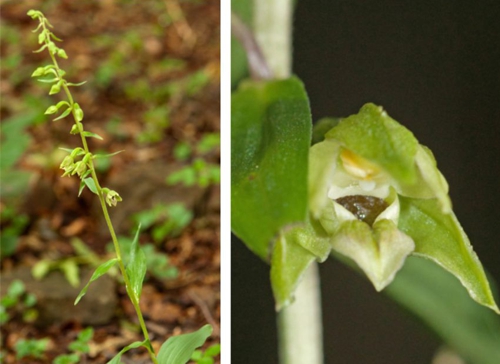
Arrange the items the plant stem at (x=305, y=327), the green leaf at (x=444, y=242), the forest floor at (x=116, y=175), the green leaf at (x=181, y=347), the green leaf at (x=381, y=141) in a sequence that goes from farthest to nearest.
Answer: the forest floor at (x=116, y=175), the plant stem at (x=305, y=327), the green leaf at (x=181, y=347), the green leaf at (x=444, y=242), the green leaf at (x=381, y=141)

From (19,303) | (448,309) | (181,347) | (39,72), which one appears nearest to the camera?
(39,72)

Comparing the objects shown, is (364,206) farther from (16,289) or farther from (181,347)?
(16,289)

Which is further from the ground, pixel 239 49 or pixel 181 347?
pixel 239 49

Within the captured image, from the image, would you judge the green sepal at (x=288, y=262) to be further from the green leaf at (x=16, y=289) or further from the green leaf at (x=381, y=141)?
the green leaf at (x=16, y=289)

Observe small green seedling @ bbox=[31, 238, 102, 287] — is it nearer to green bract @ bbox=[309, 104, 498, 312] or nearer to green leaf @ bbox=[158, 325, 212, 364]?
green leaf @ bbox=[158, 325, 212, 364]

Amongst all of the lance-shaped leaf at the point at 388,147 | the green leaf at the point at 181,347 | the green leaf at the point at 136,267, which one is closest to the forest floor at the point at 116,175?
the green leaf at the point at 181,347

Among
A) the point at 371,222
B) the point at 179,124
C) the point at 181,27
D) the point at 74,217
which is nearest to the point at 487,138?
the point at 371,222

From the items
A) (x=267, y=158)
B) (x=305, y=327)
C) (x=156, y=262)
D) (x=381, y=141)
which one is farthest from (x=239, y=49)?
(x=156, y=262)
